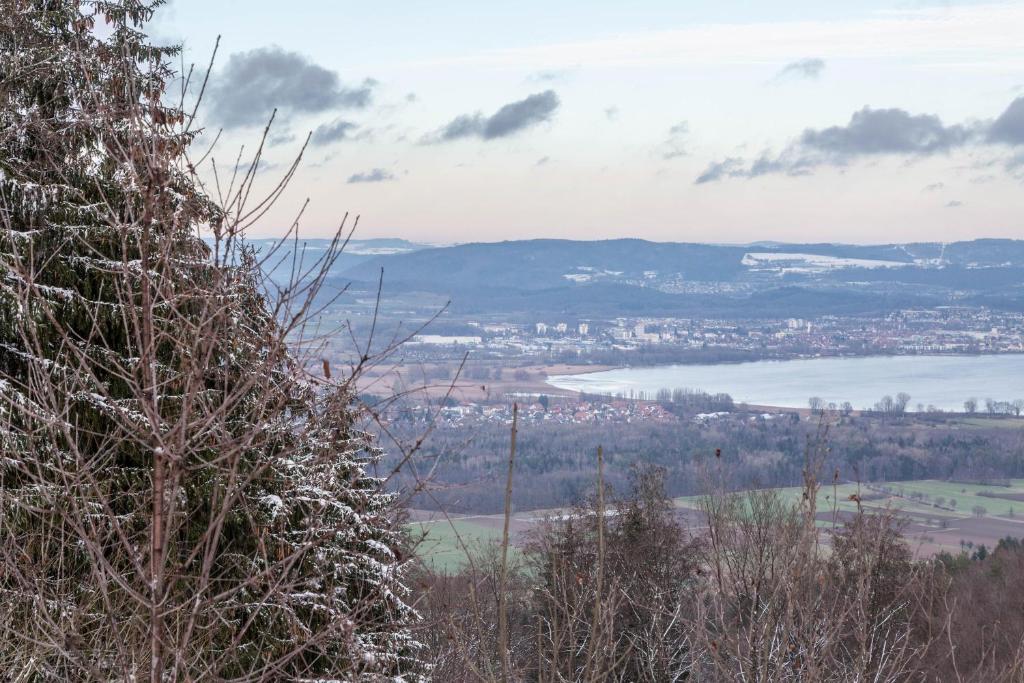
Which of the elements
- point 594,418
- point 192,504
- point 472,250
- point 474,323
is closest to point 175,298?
point 192,504

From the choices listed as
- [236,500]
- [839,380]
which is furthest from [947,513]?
[839,380]

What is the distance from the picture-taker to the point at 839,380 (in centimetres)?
11369

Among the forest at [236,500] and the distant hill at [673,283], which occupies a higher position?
the distant hill at [673,283]

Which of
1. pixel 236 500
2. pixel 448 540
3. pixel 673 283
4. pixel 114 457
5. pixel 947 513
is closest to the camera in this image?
pixel 236 500

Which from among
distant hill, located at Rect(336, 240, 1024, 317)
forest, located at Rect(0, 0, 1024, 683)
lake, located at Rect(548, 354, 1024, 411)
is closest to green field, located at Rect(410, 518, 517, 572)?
forest, located at Rect(0, 0, 1024, 683)

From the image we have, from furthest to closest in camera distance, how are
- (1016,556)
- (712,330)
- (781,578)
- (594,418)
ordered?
(712,330) < (594,418) < (1016,556) < (781,578)

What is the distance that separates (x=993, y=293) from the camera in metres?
173

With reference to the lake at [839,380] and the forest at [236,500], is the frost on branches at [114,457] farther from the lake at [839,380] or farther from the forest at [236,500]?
the lake at [839,380]

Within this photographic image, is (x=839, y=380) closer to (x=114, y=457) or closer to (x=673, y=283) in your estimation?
(x=673, y=283)

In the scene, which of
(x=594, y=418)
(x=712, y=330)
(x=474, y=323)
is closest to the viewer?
(x=594, y=418)

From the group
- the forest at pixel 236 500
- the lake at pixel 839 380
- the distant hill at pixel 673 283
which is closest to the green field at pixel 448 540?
the forest at pixel 236 500

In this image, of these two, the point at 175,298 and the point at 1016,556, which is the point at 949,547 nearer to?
Answer: the point at 1016,556

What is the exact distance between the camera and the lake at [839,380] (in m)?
98.3

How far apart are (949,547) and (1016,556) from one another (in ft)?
13.7
